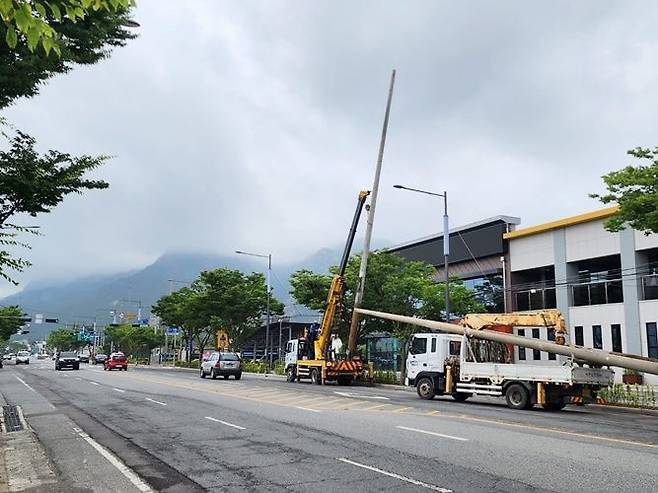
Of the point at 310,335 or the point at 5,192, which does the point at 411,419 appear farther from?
the point at 310,335

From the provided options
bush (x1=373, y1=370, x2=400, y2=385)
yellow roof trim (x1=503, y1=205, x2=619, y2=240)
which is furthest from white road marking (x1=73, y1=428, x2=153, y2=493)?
yellow roof trim (x1=503, y1=205, x2=619, y2=240)

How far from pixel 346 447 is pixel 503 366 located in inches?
467

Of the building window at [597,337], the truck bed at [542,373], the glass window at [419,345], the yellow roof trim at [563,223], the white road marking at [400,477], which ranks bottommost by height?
the white road marking at [400,477]

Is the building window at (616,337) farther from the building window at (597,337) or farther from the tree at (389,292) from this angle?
the tree at (389,292)

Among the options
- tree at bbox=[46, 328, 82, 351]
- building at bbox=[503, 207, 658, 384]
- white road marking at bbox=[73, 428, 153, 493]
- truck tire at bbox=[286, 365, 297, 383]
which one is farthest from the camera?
tree at bbox=[46, 328, 82, 351]

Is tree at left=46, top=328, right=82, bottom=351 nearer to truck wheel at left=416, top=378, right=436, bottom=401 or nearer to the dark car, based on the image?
the dark car

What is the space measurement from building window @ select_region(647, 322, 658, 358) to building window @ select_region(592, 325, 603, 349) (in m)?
3.31

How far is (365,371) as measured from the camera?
116 feet

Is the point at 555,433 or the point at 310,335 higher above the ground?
the point at 310,335

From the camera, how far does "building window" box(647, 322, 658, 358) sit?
34.8 meters

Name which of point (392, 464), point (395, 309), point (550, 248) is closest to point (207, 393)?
point (395, 309)

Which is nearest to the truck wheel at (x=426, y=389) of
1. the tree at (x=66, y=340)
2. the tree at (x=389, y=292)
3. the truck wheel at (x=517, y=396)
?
the truck wheel at (x=517, y=396)

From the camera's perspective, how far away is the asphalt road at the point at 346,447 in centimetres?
851

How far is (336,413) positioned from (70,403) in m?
10.3
